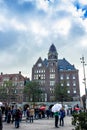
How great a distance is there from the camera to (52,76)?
10106 cm

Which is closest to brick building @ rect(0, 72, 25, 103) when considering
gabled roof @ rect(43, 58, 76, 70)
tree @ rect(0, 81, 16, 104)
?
tree @ rect(0, 81, 16, 104)

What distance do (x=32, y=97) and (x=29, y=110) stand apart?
59.4 metres

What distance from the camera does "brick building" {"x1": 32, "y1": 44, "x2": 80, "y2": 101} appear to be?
98000 millimetres

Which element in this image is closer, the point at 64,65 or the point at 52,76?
the point at 52,76

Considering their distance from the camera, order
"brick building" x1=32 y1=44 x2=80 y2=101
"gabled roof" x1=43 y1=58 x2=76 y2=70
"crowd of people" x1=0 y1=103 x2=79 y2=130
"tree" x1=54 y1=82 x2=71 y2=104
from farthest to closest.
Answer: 1. "gabled roof" x1=43 y1=58 x2=76 y2=70
2. "brick building" x1=32 y1=44 x2=80 y2=101
3. "tree" x1=54 y1=82 x2=71 y2=104
4. "crowd of people" x1=0 y1=103 x2=79 y2=130

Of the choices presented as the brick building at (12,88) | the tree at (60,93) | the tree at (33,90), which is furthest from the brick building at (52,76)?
the tree at (33,90)

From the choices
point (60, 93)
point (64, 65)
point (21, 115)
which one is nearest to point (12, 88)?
point (60, 93)

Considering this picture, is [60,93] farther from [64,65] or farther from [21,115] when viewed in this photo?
[21,115]

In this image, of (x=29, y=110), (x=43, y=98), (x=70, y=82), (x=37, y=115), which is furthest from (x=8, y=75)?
(x=29, y=110)

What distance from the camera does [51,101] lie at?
9519cm

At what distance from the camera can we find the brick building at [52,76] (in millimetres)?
98000

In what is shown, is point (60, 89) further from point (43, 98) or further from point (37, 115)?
point (37, 115)

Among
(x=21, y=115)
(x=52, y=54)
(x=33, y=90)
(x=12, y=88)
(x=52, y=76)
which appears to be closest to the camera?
(x=21, y=115)

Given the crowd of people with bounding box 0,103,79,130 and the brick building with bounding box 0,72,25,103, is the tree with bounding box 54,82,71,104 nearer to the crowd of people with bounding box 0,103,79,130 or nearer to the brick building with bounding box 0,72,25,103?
the brick building with bounding box 0,72,25,103
